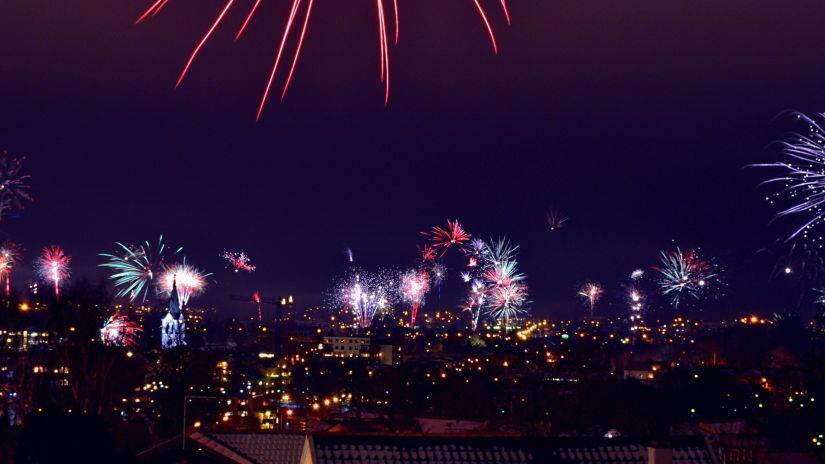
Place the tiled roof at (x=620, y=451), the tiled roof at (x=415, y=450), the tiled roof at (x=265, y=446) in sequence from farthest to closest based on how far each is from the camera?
the tiled roof at (x=265, y=446) → the tiled roof at (x=620, y=451) → the tiled roof at (x=415, y=450)

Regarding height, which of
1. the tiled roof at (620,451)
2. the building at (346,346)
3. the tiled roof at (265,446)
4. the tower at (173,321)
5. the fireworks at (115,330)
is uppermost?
the tower at (173,321)

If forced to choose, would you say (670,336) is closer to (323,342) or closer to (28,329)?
(323,342)

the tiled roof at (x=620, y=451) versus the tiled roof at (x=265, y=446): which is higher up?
the tiled roof at (x=265, y=446)

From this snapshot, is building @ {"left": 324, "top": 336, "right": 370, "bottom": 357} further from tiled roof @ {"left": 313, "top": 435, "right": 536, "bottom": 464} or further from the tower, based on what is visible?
tiled roof @ {"left": 313, "top": 435, "right": 536, "bottom": 464}

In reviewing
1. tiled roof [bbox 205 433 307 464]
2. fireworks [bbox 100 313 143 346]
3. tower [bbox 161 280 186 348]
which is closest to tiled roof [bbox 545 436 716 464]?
tiled roof [bbox 205 433 307 464]

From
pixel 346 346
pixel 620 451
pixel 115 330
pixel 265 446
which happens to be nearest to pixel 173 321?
pixel 346 346

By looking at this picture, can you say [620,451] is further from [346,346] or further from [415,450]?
[346,346]

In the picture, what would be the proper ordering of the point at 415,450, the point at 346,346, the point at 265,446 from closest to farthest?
the point at 415,450
the point at 265,446
the point at 346,346

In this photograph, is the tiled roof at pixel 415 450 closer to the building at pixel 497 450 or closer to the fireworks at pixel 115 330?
the building at pixel 497 450

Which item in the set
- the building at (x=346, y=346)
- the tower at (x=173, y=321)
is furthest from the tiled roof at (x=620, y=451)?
the building at (x=346, y=346)

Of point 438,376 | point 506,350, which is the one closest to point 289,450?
point 438,376

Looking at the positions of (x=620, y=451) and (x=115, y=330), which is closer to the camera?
(x=620, y=451)
